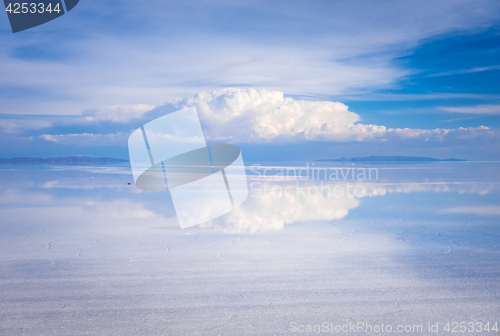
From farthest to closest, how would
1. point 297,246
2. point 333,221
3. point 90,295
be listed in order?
point 333,221
point 297,246
point 90,295

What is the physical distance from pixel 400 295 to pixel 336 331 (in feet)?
3.61

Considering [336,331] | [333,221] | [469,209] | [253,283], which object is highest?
[336,331]

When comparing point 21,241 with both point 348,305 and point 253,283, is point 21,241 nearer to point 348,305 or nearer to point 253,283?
point 253,283

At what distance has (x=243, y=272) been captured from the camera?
4.55 m

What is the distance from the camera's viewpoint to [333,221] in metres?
7.93

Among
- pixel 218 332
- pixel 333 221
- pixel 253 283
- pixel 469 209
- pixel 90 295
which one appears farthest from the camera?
pixel 469 209

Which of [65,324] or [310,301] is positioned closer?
[65,324]

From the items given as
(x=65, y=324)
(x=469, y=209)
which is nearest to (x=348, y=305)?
(x=65, y=324)

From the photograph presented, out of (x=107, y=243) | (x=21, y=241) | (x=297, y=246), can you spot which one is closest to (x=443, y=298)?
(x=297, y=246)

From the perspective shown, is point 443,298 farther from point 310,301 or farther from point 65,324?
point 65,324

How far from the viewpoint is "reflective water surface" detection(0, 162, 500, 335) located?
3.35 metres

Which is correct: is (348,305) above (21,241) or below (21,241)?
above

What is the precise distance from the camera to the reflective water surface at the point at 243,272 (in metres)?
3.35

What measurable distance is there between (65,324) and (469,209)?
995 cm
